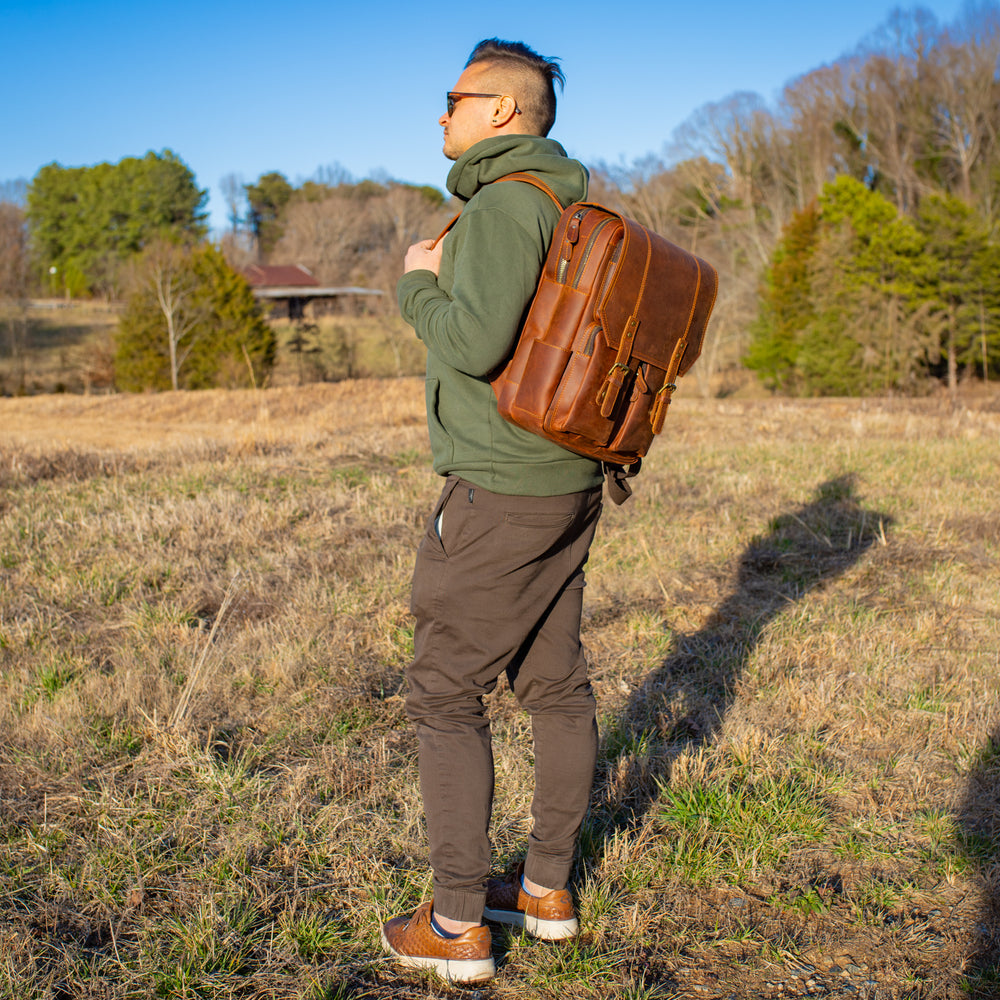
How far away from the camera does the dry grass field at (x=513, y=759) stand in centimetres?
217

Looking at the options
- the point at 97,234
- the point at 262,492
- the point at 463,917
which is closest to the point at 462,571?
the point at 463,917

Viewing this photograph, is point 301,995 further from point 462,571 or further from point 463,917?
point 462,571

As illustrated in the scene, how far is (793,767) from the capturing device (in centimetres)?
301

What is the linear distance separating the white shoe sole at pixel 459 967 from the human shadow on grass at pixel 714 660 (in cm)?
56

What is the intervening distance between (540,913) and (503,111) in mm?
1985

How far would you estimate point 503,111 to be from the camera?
1.97 metres

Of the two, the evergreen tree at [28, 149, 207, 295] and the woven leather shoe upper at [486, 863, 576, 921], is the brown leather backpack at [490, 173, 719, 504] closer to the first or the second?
the woven leather shoe upper at [486, 863, 576, 921]

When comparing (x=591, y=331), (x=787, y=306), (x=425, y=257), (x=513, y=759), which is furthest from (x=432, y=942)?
(x=787, y=306)

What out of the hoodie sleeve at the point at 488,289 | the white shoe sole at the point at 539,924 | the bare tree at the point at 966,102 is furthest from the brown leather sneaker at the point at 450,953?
the bare tree at the point at 966,102

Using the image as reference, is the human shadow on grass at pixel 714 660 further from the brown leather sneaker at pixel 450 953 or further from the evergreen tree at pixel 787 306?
the evergreen tree at pixel 787 306

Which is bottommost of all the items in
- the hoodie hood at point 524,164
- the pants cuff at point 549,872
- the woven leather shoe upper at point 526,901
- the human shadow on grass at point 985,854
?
the human shadow on grass at point 985,854

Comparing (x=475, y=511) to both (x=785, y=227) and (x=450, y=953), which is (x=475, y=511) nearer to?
(x=450, y=953)

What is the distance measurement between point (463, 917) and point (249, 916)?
637 mm

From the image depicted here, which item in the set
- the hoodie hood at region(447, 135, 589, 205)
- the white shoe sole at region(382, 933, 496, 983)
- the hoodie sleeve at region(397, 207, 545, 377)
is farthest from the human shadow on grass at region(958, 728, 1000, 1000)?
the hoodie hood at region(447, 135, 589, 205)
